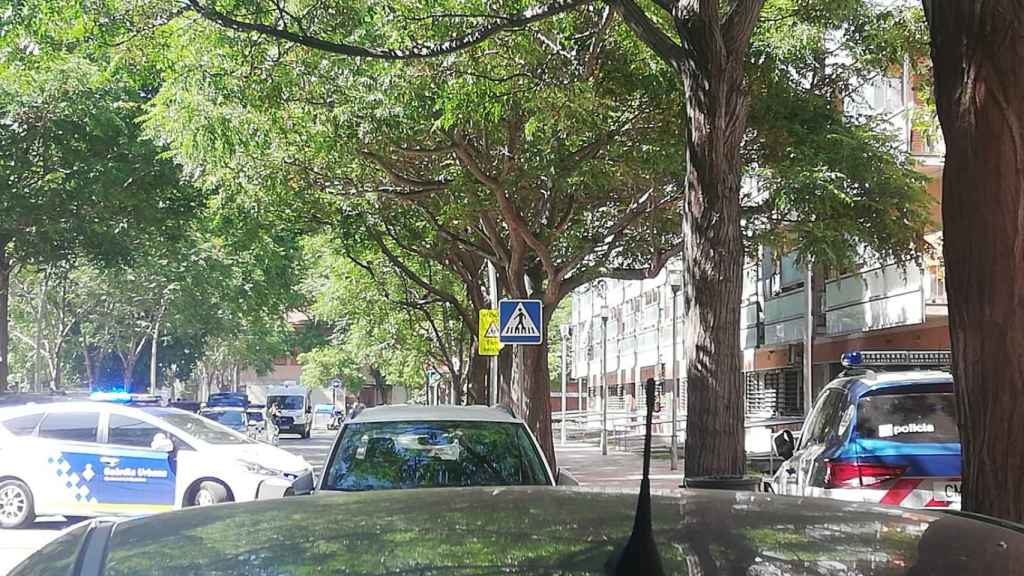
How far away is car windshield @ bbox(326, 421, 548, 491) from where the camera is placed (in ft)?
27.5

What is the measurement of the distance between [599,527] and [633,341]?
51.7 metres

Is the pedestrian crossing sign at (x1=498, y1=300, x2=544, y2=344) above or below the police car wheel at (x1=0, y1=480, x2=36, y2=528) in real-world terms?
above

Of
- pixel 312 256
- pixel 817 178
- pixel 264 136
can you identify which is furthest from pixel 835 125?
pixel 312 256

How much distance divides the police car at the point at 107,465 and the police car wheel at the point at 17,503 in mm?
12

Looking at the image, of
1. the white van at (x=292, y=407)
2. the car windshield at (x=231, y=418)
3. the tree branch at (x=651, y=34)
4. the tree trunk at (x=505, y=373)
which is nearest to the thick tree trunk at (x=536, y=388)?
the tree trunk at (x=505, y=373)

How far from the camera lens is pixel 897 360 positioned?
398 inches

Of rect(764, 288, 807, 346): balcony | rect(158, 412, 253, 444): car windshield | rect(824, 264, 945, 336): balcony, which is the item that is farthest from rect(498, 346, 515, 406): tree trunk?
rect(158, 412, 253, 444): car windshield

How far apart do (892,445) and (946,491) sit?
48 centimetres

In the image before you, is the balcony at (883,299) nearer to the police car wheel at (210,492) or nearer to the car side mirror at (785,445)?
the car side mirror at (785,445)

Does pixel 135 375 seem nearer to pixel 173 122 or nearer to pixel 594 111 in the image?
pixel 173 122

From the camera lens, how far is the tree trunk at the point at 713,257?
331 inches

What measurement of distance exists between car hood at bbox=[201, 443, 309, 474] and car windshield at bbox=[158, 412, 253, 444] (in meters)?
0.24

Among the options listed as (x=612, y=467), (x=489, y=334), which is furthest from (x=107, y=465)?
(x=612, y=467)

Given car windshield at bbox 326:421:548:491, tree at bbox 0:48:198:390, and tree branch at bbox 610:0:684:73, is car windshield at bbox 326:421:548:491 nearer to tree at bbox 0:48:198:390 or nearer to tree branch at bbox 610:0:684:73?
tree branch at bbox 610:0:684:73
